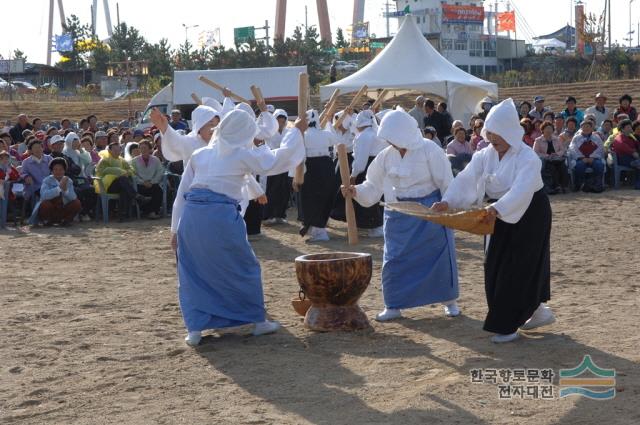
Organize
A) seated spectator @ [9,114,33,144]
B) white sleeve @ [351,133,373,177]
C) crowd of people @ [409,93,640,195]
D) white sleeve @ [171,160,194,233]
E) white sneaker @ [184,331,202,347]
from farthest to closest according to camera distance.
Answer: seated spectator @ [9,114,33,144], crowd of people @ [409,93,640,195], white sleeve @ [351,133,373,177], white sleeve @ [171,160,194,233], white sneaker @ [184,331,202,347]

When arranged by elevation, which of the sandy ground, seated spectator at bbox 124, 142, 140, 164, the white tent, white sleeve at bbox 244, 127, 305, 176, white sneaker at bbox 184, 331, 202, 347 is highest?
the white tent

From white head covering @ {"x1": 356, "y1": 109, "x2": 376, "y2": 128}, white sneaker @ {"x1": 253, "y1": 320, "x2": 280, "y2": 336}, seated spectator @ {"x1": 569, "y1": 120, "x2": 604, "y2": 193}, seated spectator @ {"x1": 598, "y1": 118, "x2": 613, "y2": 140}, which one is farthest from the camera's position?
seated spectator @ {"x1": 598, "y1": 118, "x2": 613, "y2": 140}

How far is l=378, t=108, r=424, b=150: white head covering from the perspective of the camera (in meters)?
7.90

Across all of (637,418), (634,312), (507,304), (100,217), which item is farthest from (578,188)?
(637,418)

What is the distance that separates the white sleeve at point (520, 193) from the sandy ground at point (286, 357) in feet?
2.91

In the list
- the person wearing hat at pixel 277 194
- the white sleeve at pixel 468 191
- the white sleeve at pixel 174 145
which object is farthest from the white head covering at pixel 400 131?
the person wearing hat at pixel 277 194

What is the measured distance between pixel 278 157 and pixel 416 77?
16.5 metres

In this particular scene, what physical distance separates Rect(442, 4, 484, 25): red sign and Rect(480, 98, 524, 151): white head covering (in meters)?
68.2

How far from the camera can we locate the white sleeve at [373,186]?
820 cm

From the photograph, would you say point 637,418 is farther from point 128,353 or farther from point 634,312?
point 128,353

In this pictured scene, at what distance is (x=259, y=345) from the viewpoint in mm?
7426

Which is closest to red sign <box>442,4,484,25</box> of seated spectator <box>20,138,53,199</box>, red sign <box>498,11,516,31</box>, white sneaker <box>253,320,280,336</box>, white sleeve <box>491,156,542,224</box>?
red sign <box>498,11,516,31</box>

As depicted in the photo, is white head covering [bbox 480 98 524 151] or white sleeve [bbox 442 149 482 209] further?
white sleeve [bbox 442 149 482 209]

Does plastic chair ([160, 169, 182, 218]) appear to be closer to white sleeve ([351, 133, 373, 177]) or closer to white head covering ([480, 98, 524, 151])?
white sleeve ([351, 133, 373, 177])
